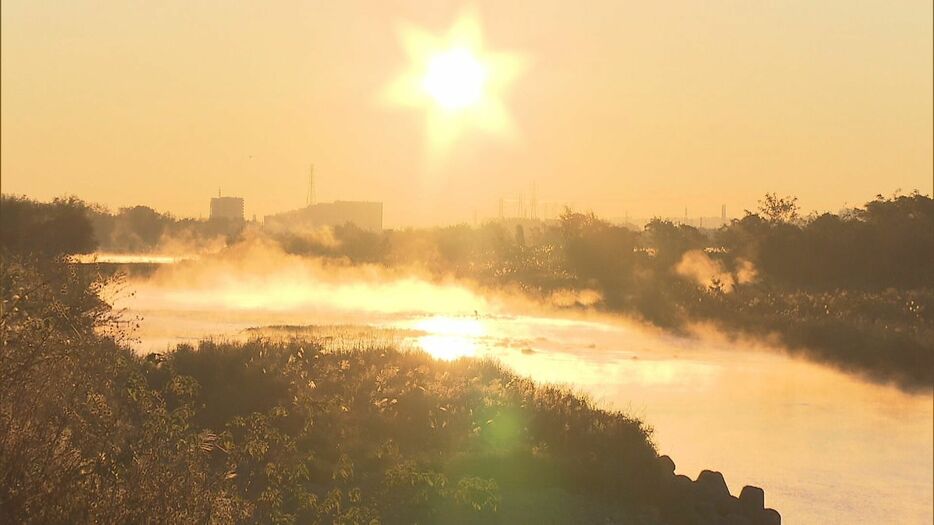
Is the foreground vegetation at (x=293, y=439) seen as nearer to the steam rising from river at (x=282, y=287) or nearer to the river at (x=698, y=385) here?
the river at (x=698, y=385)

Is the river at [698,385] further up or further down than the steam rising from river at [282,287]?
further down

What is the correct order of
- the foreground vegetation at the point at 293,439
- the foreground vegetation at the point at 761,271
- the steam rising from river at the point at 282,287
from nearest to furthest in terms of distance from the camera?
1. the foreground vegetation at the point at 293,439
2. the foreground vegetation at the point at 761,271
3. the steam rising from river at the point at 282,287

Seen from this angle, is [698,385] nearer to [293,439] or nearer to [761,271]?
[761,271]

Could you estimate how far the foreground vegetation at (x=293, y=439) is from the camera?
43.4 ft

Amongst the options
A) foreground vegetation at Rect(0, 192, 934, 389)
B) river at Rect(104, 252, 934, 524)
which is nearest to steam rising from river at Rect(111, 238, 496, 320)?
river at Rect(104, 252, 934, 524)

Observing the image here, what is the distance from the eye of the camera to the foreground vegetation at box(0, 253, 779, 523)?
1323cm

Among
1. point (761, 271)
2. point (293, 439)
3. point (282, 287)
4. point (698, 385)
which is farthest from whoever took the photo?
point (282, 287)

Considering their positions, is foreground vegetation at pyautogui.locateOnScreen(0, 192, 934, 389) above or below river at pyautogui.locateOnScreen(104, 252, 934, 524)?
above

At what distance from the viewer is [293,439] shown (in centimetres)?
2280

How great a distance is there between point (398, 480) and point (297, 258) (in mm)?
90976

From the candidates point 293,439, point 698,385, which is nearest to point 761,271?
point 698,385

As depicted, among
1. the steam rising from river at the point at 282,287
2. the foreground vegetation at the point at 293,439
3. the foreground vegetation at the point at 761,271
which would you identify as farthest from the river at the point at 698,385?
the foreground vegetation at the point at 293,439

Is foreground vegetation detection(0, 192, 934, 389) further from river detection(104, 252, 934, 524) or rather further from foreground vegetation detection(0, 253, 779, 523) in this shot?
foreground vegetation detection(0, 253, 779, 523)

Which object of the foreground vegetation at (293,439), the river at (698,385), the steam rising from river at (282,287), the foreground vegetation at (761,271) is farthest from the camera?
the steam rising from river at (282,287)
